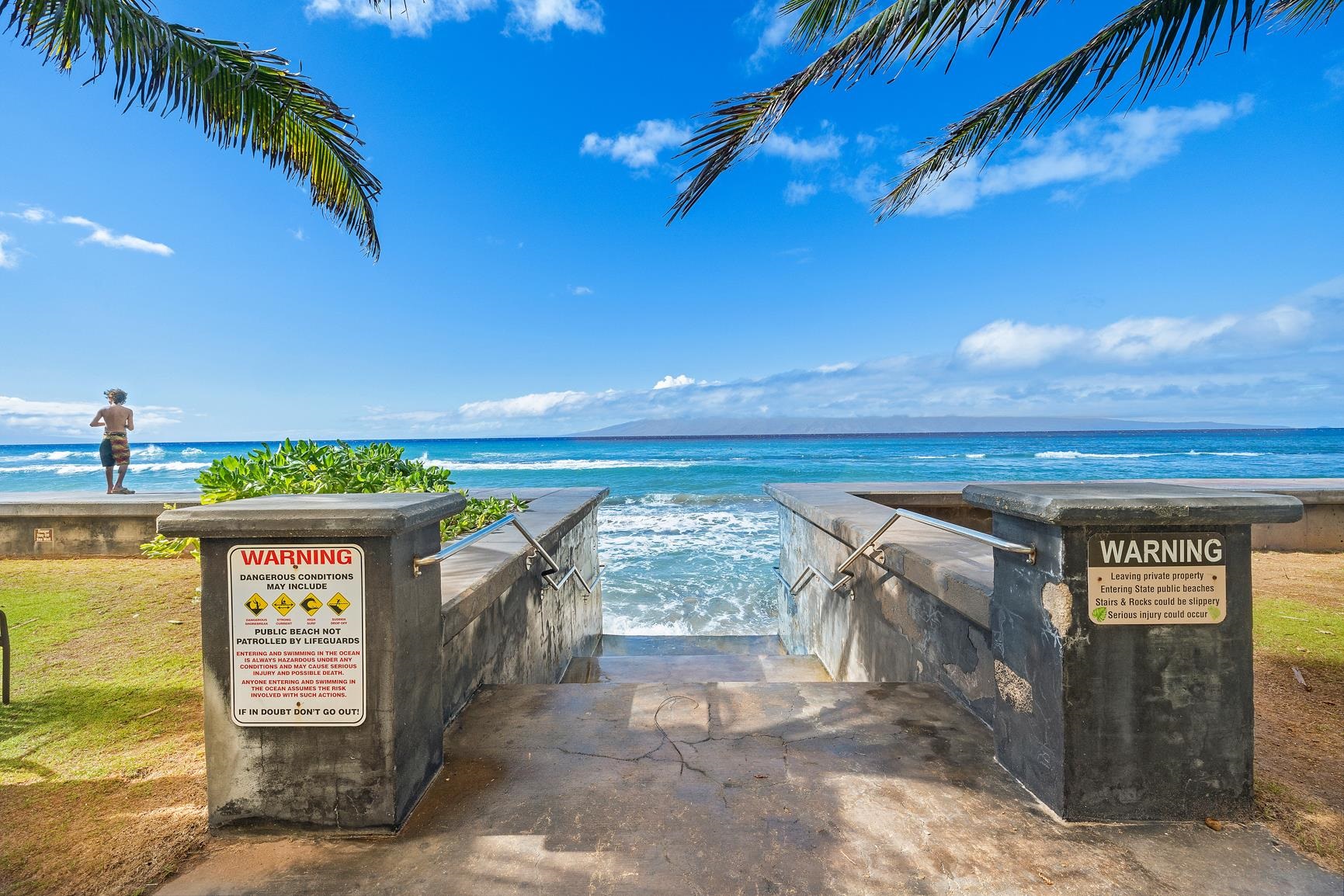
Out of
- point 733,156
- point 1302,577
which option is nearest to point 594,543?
point 733,156

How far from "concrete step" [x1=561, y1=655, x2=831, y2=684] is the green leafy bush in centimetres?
165

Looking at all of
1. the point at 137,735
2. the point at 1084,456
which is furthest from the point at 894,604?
the point at 1084,456

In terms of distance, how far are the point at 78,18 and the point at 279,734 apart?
5.40 meters

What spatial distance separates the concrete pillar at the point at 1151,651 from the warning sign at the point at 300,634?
2421 mm

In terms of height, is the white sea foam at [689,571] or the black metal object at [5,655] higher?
the black metal object at [5,655]

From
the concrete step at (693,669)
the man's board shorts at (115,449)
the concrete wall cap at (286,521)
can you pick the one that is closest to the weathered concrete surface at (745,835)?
the concrete wall cap at (286,521)

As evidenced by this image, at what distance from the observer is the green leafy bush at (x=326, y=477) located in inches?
197

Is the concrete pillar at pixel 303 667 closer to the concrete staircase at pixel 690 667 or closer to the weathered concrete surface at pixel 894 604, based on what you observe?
the weathered concrete surface at pixel 894 604

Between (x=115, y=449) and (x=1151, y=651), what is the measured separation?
1225 cm

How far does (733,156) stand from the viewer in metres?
4.13

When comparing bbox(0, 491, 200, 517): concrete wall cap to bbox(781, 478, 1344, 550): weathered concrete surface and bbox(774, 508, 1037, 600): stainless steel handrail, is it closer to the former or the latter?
bbox(774, 508, 1037, 600): stainless steel handrail

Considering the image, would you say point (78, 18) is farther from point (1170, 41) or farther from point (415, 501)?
point (1170, 41)

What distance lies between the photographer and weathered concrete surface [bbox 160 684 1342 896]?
1841 mm

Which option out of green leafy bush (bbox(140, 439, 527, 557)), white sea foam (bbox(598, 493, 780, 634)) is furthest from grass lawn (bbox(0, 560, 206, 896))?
white sea foam (bbox(598, 493, 780, 634))
